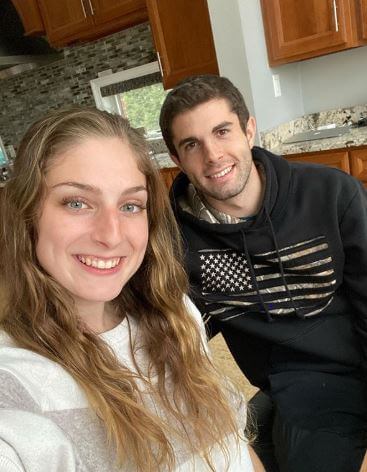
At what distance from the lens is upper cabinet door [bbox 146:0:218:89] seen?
261cm

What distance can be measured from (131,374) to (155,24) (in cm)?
267

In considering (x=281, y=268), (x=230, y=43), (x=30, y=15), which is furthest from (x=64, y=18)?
(x=281, y=268)

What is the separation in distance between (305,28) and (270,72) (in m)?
0.32

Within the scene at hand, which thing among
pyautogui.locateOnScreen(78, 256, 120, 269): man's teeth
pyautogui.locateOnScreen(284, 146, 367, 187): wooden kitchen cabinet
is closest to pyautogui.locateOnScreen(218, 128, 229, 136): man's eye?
pyautogui.locateOnScreen(78, 256, 120, 269): man's teeth

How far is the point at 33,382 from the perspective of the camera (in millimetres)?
573

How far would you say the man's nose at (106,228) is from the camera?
71 cm

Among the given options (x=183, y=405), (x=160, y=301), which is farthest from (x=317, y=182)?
(x=183, y=405)

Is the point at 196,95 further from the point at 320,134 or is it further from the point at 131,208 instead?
the point at 320,134

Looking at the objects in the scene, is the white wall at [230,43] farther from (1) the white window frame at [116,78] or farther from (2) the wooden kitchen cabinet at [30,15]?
(2) the wooden kitchen cabinet at [30,15]

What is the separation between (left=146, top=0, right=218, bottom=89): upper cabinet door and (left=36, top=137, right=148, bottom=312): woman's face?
2.19 metres

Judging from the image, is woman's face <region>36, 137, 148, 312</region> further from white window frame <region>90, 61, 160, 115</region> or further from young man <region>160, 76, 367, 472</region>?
white window frame <region>90, 61, 160, 115</region>

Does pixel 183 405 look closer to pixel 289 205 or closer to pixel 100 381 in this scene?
pixel 100 381

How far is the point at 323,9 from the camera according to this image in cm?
234

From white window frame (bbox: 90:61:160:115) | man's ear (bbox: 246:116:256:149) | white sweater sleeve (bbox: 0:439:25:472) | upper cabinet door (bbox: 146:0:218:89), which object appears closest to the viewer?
white sweater sleeve (bbox: 0:439:25:472)
